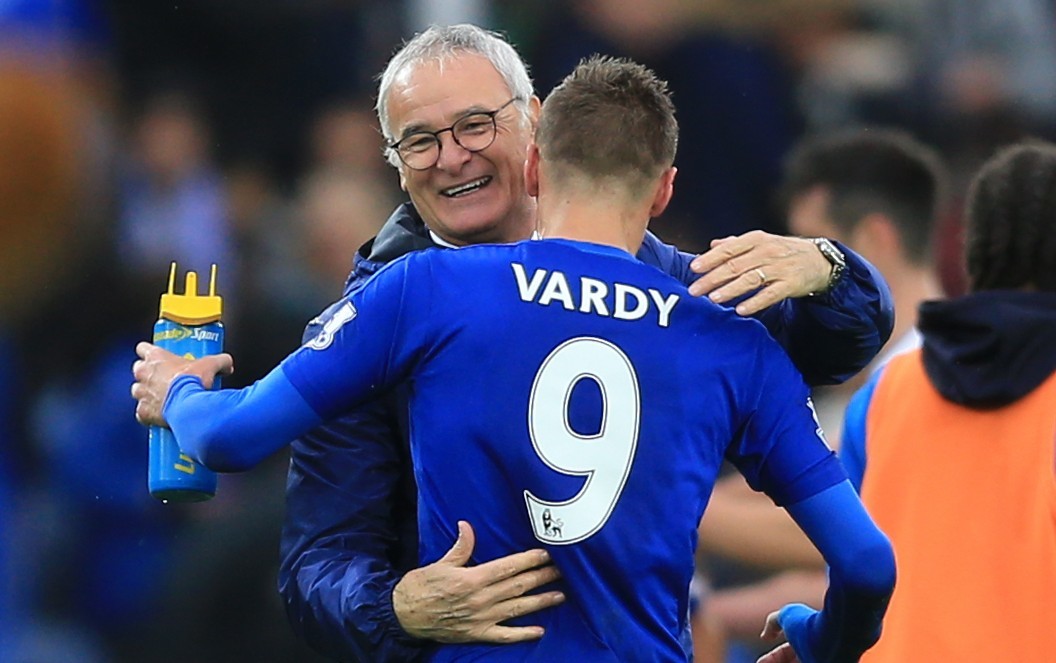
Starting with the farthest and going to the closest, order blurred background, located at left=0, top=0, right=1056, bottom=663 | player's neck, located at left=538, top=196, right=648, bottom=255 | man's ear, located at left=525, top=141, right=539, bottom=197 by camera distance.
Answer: blurred background, located at left=0, top=0, right=1056, bottom=663
man's ear, located at left=525, top=141, right=539, bottom=197
player's neck, located at left=538, top=196, right=648, bottom=255

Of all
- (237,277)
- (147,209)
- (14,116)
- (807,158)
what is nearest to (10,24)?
(14,116)

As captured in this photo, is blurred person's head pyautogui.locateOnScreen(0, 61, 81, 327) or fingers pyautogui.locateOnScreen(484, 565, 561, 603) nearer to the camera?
fingers pyautogui.locateOnScreen(484, 565, 561, 603)

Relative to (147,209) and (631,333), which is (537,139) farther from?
(147,209)

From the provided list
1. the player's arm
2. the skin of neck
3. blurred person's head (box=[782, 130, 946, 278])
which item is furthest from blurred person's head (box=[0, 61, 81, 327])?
the player's arm

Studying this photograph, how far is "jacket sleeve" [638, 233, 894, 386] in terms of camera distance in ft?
8.14

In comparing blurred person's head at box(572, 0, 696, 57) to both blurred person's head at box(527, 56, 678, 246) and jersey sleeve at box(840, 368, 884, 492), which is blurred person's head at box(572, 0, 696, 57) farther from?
blurred person's head at box(527, 56, 678, 246)

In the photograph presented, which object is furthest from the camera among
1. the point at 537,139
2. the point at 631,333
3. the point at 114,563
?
the point at 114,563

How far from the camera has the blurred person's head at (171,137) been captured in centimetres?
613

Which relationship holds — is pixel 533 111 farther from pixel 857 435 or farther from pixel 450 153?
pixel 857 435

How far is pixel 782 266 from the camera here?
237cm

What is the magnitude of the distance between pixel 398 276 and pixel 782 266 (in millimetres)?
585

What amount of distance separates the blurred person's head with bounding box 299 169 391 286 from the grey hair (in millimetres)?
3051

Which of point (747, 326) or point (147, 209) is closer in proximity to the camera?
point (747, 326)

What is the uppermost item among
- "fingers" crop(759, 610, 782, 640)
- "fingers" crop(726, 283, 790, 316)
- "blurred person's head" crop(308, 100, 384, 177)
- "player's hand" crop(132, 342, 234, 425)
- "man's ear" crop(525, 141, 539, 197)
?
"blurred person's head" crop(308, 100, 384, 177)
